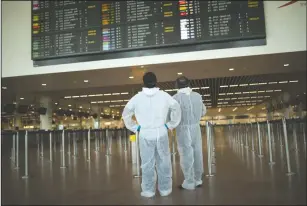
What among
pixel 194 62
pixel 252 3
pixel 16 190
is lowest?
pixel 16 190

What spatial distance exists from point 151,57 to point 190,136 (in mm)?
1148

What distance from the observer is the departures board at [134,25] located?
2.78 m

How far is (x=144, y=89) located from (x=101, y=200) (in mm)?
727

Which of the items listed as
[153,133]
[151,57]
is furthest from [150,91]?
[151,57]

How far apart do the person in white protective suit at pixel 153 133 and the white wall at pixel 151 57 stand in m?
1.14

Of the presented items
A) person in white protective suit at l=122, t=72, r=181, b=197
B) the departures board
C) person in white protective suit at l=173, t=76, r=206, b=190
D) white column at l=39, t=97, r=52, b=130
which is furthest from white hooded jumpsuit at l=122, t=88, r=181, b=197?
white column at l=39, t=97, r=52, b=130

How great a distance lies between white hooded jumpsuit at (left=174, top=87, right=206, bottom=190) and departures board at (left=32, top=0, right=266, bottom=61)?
0.90 metres

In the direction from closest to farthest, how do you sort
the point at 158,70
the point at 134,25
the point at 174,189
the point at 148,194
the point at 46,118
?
the point at 148,194 → the point at 174,189 → the point at 134,25 → the point at 158,70 → the point at 46,118

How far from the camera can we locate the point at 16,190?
7.09 feet

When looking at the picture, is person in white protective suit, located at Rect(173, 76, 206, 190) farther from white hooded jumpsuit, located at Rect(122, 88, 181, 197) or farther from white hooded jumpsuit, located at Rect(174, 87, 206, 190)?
white hooded jumpsuit, located at Rect(122, 88, 181, 197)

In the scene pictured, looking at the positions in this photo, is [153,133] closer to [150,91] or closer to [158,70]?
[150,91]

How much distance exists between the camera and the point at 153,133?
1.86 m

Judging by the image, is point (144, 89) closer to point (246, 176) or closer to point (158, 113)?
point (158, 113)

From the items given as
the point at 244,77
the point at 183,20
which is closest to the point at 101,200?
the point at 183,20
